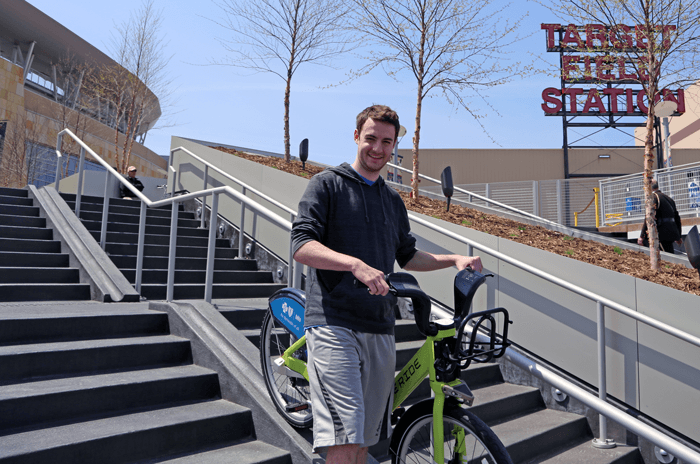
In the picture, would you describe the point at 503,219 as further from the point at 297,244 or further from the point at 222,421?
the point at 297,244

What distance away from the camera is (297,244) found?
190 centimetres

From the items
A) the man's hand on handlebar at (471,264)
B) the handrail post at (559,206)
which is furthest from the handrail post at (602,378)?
the handrail post at (559,206)

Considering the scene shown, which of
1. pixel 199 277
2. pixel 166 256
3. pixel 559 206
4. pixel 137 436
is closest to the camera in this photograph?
pixel 137 436

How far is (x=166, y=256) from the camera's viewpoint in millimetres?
6520

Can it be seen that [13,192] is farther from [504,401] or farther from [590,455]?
[590,455]

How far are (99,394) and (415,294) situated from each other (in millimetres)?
2111

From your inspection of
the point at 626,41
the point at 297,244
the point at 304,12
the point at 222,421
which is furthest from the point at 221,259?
the point at 304,12

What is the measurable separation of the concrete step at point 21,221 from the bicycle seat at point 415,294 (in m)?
6.16

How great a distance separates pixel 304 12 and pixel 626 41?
25.4 feet

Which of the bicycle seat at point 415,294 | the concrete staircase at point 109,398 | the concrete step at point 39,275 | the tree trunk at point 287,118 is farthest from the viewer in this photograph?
the tree trunk at point 287,118

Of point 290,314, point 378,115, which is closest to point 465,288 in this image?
point 378,115

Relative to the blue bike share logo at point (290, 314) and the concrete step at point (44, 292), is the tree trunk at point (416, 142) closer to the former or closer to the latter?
the concrete step at point (44, 292)

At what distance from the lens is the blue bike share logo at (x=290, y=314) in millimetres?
2645

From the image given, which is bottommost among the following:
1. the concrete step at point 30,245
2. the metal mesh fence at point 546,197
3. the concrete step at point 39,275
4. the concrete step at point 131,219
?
the concrete step at point 39,275
